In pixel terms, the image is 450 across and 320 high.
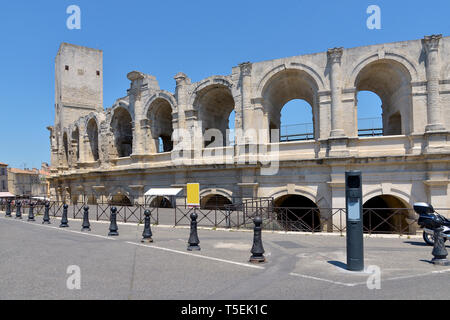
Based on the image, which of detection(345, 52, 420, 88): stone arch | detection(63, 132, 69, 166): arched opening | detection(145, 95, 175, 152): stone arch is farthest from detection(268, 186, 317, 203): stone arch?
detection(63, 132, 69, 166): arched opening

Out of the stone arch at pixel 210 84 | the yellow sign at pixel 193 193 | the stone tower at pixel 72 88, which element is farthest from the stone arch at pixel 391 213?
the stone tower at pixel 72 88

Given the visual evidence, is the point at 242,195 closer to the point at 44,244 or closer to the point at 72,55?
the point at 44,244

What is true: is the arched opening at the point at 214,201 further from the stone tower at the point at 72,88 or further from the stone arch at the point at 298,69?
the stone tower at the point at 72,88

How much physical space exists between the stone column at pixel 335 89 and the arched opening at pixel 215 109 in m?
5.96

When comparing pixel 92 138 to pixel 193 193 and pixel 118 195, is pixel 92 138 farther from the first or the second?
pixel 193 193

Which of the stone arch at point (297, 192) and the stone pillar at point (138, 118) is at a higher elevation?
the stone pillar at point (138, 118)

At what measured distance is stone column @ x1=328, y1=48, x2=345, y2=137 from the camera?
665 inches

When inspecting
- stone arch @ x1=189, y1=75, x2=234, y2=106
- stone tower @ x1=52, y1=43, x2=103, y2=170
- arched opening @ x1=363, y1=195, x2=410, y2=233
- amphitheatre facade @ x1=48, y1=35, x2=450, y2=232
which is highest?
stone tower @ x1=52, y1=43, x2=103, y2=170

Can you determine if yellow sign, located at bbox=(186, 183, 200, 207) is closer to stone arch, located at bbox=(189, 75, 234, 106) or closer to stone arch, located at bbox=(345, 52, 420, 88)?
stone arch, located at bbox=(189, 75, 234, 106)

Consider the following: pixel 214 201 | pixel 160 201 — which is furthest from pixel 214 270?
pixel 160 201

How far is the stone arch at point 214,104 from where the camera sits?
2031cm

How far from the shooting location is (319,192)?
1739cm

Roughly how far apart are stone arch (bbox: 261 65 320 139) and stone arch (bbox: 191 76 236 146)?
220 cm
